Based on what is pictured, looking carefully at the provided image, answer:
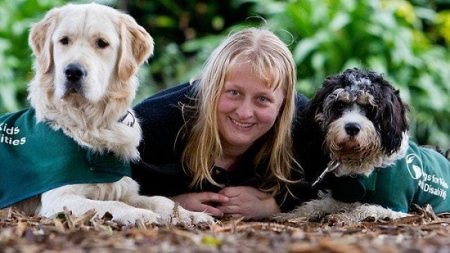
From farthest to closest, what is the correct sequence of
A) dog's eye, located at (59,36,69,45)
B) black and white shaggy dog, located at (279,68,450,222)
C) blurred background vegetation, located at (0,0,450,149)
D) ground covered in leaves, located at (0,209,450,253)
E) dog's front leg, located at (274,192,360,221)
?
blurred background vegetation, located at (0,0,450,149) → dog's front leg, located at (274,192,360,221) → black and white shaggy dog, located at (279,68,450,222) → dog's eye, located at (59,36,69,45) → ground covered in leaves, located at (0,209,450,253)

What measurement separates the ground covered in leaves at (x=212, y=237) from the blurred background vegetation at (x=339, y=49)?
5458 millimetres

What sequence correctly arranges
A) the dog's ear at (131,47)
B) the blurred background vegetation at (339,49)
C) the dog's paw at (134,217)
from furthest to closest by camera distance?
the blurred background vegetation at (339,49)
the dog's ear at (131,47)
the dog's paw at (134,217)

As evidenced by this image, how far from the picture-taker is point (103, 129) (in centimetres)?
528

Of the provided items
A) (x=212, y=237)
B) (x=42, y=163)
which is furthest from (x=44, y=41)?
(x=212, y=237)

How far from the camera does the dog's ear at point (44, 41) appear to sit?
208 inches

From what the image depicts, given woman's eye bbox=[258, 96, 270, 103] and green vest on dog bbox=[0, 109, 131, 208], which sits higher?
woman's eye bbox=[258, 96, 270, 103]

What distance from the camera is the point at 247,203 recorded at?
18.8 feet

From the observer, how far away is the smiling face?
18.1ft

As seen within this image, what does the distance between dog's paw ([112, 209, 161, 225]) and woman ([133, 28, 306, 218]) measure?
0.83 m

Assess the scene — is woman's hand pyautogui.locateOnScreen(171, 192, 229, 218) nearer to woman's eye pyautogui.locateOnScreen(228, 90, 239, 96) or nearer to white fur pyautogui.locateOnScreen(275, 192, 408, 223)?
white fur pyautogui.locateOnScreen(275, 192, 408, 223)

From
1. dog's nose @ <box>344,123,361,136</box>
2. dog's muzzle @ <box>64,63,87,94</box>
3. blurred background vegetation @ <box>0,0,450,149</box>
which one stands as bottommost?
dog's nose @ <box>344,123,361,136</box>

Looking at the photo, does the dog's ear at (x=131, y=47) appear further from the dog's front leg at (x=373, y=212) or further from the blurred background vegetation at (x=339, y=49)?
the blurred background vegetation at (x=339, y=49)

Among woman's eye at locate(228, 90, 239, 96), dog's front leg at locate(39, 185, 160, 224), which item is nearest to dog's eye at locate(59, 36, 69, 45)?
dog's front leg at locate(39, 185, 160, 224)

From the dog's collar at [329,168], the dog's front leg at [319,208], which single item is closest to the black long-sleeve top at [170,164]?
the dog's front leg at [319,208]
